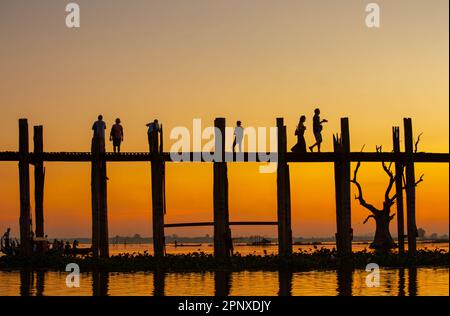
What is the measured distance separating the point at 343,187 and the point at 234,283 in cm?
643

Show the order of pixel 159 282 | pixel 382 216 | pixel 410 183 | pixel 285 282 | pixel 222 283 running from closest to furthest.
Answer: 1. pixel 222 283
2. pixel 285 282
3. pixel 159 282
4. pixel 410 183
5. pixel 382 216

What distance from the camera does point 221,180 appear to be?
32.2 m

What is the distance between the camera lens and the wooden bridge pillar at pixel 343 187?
108 feet

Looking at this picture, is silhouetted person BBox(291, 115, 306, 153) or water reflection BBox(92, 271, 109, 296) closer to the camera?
water reflection BBox(92, 271, 109, 296)

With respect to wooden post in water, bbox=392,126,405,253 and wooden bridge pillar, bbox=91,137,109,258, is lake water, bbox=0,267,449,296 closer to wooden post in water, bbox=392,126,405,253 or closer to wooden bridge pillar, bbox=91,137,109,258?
wooden bridge pillar, bbox=91,137,109,258

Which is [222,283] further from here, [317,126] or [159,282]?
[317,126]

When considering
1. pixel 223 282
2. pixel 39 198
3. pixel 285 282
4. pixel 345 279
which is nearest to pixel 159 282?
pixel 223 282

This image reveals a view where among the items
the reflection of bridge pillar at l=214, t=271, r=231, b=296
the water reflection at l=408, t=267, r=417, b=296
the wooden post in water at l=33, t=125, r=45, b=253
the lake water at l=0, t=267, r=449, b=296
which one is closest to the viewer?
the reflection of bridge pillar at l=214, t=271, r=231, b=296

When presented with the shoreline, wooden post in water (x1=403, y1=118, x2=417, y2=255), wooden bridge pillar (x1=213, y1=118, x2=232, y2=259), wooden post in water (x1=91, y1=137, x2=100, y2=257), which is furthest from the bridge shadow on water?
wooden post in water (x1=403, y1=118, x2=417, y2=255)

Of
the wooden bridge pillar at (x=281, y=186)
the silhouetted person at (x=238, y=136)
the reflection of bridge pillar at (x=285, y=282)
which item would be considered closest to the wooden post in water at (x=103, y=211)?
the silhouetted person at (x=238, y=136)

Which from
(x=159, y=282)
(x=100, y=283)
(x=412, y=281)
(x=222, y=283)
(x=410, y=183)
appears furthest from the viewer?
(x=410, y=183)

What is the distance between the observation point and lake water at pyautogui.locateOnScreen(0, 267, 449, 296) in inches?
1004
